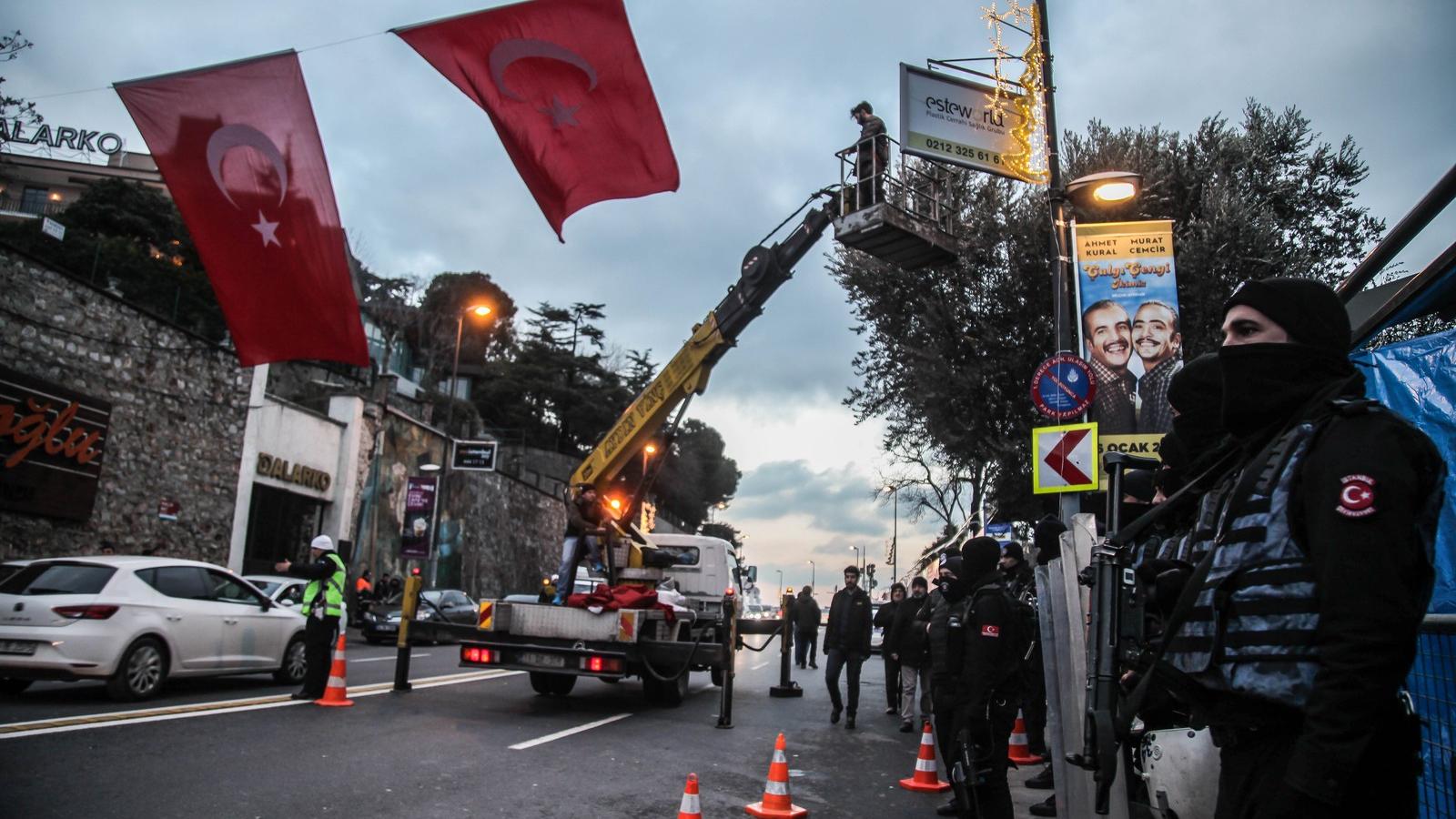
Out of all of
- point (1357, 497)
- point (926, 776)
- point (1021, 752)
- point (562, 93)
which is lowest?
point (1021, 752)

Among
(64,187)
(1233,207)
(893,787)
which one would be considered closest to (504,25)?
(893,787)

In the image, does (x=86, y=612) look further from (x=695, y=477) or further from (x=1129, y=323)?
(x=695, y=477)

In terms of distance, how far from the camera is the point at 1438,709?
12.4ft

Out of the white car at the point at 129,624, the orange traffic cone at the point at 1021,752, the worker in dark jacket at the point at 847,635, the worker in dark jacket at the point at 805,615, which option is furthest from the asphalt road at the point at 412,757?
the worker in dark jacket at the point at 805,615

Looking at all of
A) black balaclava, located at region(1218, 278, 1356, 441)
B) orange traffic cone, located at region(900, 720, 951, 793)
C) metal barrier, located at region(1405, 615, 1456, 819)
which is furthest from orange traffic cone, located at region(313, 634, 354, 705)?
black balaclava, located at region(1218, 278, 1356, 441)

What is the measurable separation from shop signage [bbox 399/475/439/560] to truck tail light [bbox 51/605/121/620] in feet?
69.6

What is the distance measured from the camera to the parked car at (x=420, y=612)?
22.6 meters

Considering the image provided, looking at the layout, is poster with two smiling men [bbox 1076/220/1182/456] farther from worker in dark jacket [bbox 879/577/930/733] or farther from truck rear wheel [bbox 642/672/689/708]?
truck rear wheel [bbox 642/672/689/708]

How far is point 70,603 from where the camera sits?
945 centimetres

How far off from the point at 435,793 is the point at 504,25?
5.51 metres

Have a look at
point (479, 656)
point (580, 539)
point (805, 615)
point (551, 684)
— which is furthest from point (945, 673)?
point (805, 615)


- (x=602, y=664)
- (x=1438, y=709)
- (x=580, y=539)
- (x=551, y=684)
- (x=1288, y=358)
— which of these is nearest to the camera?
(x=1288, y=358)

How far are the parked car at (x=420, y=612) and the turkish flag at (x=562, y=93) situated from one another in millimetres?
14244

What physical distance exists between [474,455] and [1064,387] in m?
24.9
